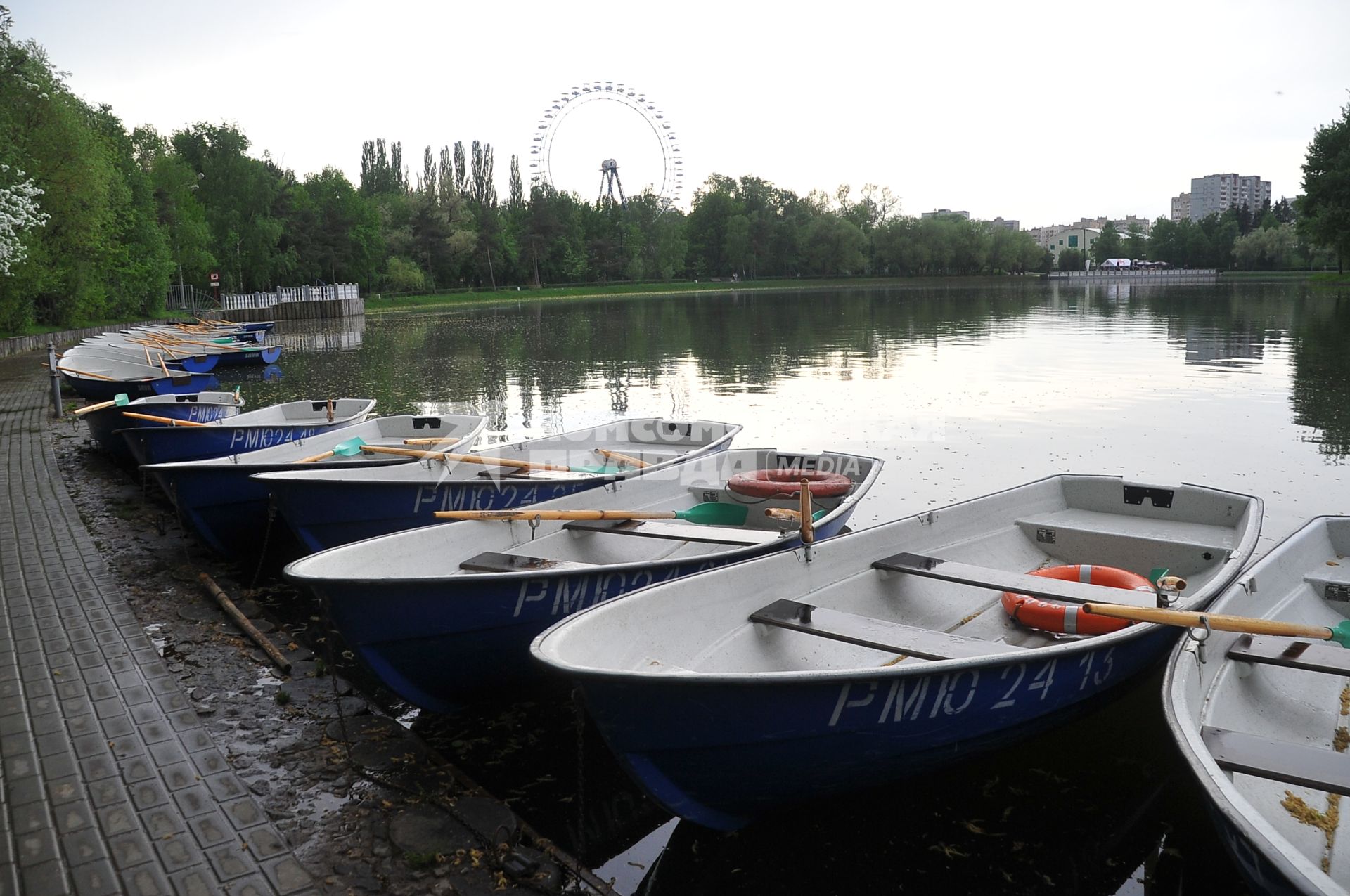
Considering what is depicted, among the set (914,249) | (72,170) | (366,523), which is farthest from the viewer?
(914,249)

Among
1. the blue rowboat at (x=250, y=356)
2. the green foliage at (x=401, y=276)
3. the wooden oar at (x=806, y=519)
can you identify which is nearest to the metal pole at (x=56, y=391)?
the blue rowboat at (x=250, y=356)

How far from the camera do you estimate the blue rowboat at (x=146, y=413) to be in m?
12.4

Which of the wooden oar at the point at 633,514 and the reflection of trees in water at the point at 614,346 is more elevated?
the reflection of trees in water at the point at 614,346

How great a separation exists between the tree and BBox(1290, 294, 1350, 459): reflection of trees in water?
21.3 meters

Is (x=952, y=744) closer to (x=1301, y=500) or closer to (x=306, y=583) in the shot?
(x=306, y=583)

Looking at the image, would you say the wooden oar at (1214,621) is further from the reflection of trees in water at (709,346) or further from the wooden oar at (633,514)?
the reflection of trees in water at (709,346)

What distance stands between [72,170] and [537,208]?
53.0m

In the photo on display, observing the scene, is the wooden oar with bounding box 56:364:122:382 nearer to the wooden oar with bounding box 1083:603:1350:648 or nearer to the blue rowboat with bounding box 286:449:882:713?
the blue rowboat with bounding box 286:449:882:713

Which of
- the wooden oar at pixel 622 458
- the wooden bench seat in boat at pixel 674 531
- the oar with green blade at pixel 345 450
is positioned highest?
the oar with green blade at pixel 345 450

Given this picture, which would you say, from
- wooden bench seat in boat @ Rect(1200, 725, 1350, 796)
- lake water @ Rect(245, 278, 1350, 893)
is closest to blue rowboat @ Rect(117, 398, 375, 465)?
lake water @ Rect(245, 278, 1350, 893)

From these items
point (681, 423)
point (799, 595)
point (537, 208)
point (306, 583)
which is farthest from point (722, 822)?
point (537, 208)

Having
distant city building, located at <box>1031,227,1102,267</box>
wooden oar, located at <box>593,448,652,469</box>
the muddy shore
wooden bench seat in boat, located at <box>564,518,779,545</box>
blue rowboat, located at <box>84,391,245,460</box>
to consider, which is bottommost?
the muddy shore

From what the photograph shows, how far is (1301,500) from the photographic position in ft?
34.1

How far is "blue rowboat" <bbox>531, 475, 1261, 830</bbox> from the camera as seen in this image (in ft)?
12.3
